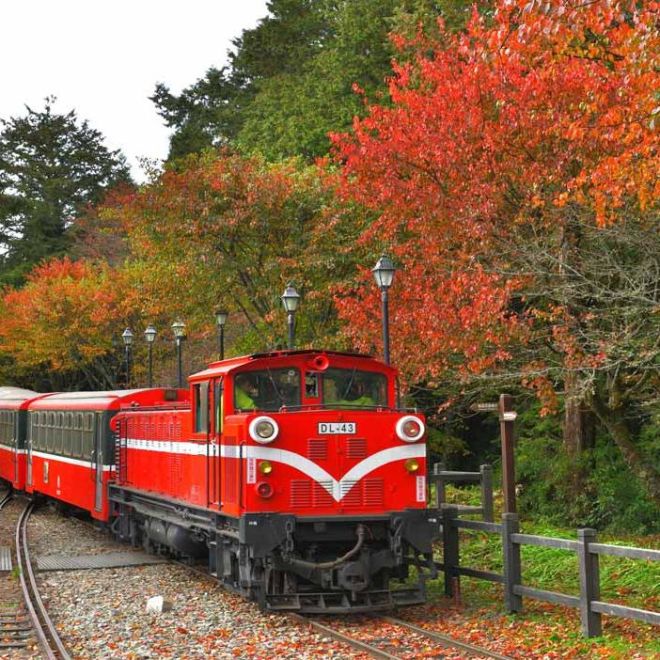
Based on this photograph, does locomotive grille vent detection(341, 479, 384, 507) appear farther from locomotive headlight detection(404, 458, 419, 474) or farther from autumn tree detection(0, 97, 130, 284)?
autumn tree detection(0, 97, 130, 284)

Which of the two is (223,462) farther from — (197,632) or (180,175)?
(180,175)

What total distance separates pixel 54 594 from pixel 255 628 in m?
3.69

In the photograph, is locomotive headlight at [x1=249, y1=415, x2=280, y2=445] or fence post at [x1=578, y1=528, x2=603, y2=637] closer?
fence post at [x1=578, y1=528, x2=603, y2=637]

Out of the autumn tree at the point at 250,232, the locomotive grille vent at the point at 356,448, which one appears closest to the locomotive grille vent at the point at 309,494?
the locomotive grille vent at the point at 356,448

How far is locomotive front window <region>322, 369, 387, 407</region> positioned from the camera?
1152 centimetres

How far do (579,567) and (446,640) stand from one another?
1506 millimetres

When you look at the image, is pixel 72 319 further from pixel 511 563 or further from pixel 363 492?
pixel 511 563

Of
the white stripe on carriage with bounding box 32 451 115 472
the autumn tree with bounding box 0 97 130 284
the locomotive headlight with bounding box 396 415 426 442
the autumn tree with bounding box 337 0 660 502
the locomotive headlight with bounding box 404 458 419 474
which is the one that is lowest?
the white stripe on carriage with bounding box 32 451 115 472

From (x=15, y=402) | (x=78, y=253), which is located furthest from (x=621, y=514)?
(x=78, y=253)

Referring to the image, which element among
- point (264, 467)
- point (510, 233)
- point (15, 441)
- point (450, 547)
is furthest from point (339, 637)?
point (15, 441)

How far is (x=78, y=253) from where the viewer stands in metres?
54.8

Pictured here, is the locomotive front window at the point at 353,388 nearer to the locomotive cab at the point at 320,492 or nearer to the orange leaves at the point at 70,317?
the locomotive cab at the point at 320,492

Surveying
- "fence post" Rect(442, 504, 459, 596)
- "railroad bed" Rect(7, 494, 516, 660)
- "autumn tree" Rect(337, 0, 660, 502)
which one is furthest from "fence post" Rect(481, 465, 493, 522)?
"railroad bed" Rect(7, 494, 516, 660)

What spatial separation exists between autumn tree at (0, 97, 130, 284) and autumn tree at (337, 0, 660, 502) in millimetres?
47041
